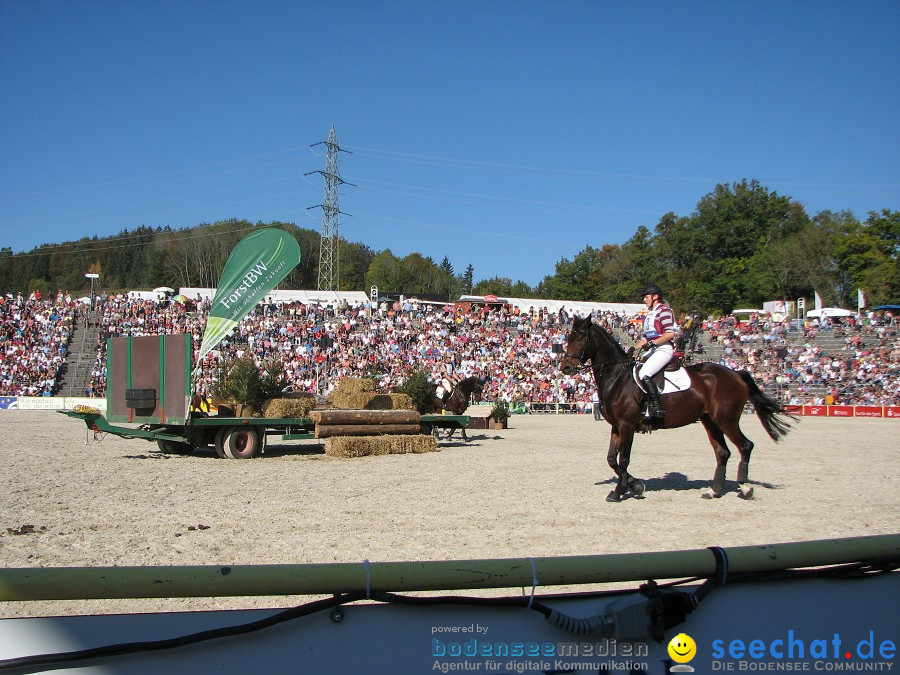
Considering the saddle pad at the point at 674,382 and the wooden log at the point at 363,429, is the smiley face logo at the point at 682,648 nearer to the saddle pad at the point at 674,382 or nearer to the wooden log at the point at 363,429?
the saddle pad at the point at 674,382

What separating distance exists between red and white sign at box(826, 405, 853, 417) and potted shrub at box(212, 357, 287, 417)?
2669cm

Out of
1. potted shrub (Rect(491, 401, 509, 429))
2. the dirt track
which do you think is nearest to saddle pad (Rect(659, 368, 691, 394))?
the dirt track

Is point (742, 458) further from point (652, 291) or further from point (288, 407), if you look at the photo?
point (288, 407)

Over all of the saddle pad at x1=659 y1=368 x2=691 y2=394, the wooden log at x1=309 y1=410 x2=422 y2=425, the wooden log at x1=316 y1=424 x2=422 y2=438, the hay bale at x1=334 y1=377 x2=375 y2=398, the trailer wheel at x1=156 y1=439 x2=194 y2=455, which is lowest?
the trailer wheel at x1=156 y1=439 x2=194 y2=455

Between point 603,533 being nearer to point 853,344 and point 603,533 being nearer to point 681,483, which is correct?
point 681,483

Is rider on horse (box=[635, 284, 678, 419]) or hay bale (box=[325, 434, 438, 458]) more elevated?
rider on horse (box=[635, 284, 678, 419])

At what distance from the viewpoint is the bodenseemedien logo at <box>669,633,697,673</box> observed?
1.94 m

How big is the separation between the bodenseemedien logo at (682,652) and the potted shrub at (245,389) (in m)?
14.1

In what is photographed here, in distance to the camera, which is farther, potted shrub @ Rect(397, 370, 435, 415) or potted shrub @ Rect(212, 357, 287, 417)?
potted shrub @ Rect(397, 370, 435, 415)

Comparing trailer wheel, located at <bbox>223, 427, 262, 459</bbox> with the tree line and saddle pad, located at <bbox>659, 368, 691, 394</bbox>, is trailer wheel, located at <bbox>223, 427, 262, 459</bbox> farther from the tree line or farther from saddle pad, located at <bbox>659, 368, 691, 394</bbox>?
the tree line

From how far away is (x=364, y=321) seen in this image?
37938mm

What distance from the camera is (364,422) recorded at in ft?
48.3

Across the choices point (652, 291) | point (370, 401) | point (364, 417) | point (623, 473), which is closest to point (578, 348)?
point (652, 291)

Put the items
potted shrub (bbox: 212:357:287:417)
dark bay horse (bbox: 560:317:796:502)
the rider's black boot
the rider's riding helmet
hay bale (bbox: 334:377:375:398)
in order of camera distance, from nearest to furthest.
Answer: the rider's black boot, dark bay horse (bbox: 560:317:796:502), the rider's riding helmet, potted shrub (bbox: 212:357:287:417), hay bale (bbox: 334:377:375:398)
